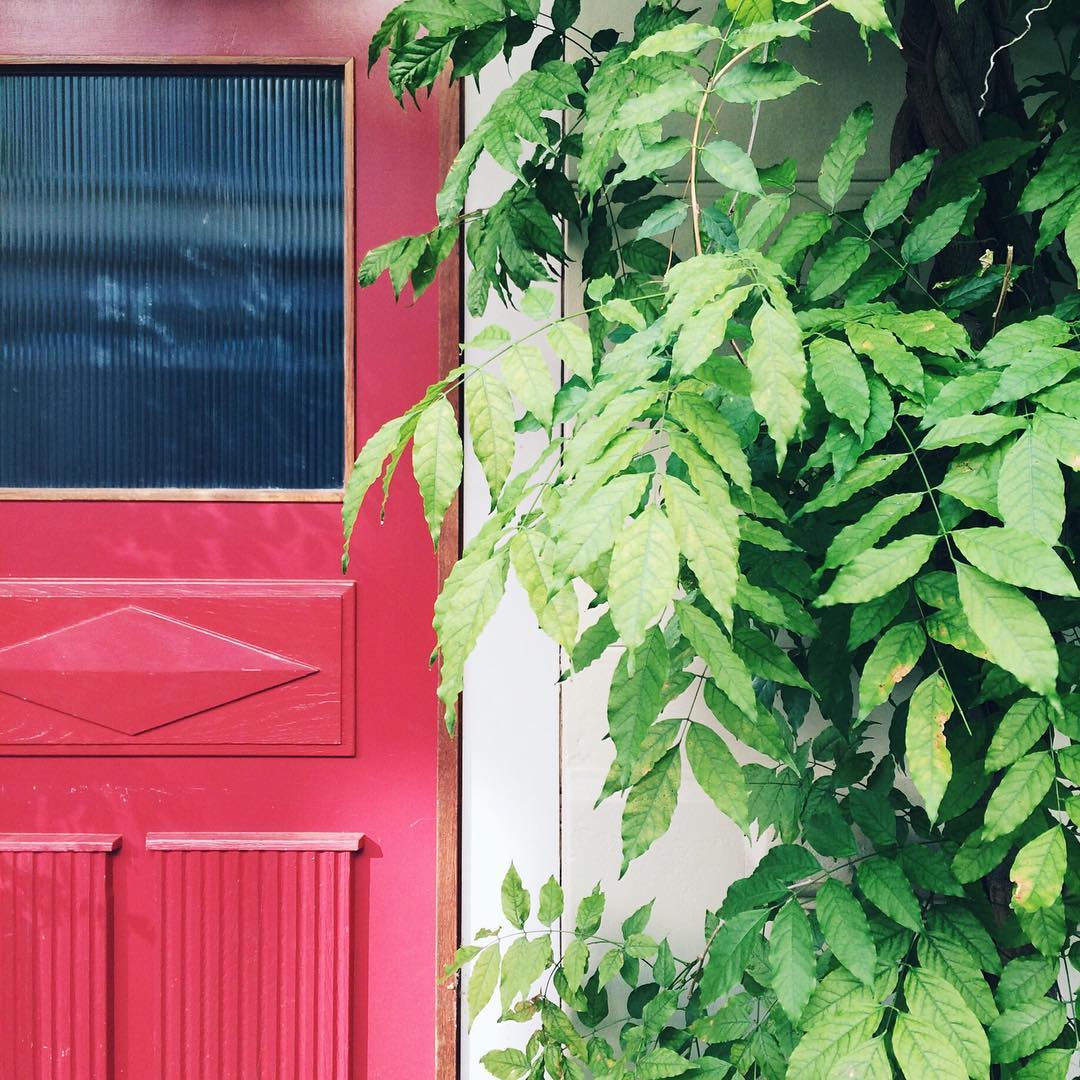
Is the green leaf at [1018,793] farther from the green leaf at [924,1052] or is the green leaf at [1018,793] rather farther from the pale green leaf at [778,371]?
the pale green leaf at [778,371]

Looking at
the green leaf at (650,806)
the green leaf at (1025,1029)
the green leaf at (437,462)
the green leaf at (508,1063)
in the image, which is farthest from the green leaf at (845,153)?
the green leaf at (508,1063)

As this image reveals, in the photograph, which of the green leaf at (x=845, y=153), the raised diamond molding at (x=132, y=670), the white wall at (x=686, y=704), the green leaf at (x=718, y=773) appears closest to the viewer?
the green leaf at (x=718, y=773)

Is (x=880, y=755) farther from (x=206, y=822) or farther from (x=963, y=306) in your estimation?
(x=206, y=822)

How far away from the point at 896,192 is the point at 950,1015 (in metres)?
0.79

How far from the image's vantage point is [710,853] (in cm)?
130

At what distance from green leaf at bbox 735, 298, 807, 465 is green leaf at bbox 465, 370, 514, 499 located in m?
0.23

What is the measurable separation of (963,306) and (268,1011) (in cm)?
137

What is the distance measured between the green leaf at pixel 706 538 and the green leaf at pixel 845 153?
1.65ft

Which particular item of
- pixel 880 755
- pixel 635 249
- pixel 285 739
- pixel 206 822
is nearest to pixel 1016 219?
pixel 635 249

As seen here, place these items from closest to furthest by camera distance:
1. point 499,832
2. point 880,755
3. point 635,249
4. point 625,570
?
point 625,570 < point 635,249 < point 880,755 < point 499,832

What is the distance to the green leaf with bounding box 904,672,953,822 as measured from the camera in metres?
0.75

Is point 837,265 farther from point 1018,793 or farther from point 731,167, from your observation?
point 1018,793

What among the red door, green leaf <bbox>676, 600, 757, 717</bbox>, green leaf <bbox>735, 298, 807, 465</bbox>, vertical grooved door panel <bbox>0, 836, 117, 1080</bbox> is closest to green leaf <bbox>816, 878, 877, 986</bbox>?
green leaf <bbox>676, 600, 757, 717</bbox>

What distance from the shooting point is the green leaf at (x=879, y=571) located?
2.43ft
